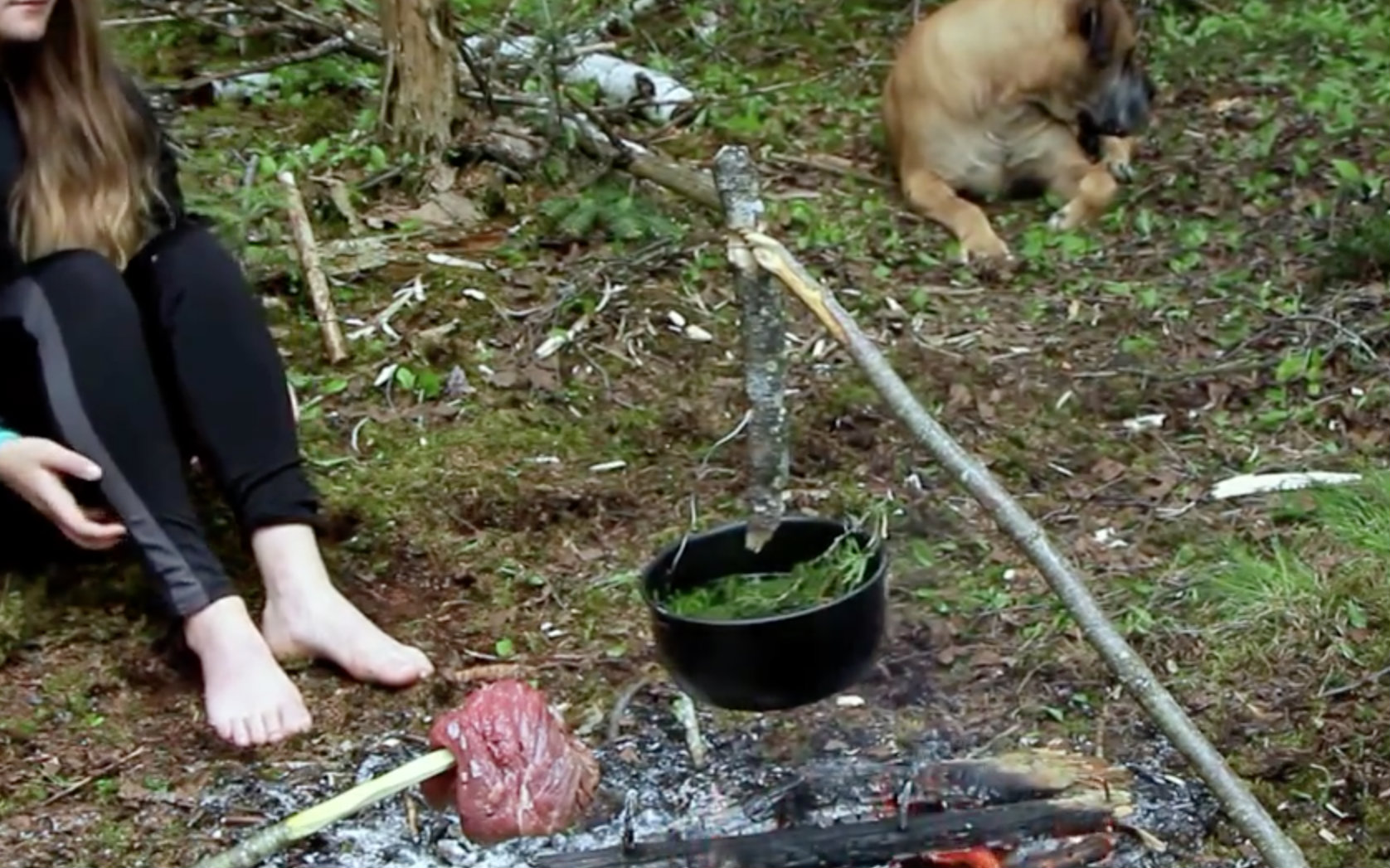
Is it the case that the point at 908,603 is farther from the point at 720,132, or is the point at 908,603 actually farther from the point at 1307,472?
the point at 720,132

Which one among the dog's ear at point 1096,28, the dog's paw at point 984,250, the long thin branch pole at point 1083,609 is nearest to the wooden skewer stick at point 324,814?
the long thin branch pole at point 1083,609

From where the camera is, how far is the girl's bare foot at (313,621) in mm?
2957

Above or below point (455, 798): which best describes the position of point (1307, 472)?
below

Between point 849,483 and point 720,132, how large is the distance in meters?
2.17

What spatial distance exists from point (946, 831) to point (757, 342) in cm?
60

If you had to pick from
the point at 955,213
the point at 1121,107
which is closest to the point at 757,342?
the point at 955,213

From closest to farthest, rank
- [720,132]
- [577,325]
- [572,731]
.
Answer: [572,731]
[577,325]
[720,132]

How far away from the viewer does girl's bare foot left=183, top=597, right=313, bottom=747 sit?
2844 mm

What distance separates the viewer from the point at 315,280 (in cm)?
415

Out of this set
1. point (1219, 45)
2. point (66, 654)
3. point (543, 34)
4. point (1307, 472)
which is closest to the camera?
point (66, 654)

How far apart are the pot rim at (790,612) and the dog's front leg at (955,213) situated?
2.27m

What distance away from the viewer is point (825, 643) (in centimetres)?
250

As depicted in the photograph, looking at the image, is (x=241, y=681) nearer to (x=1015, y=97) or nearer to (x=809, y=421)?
(x=809, y=421)

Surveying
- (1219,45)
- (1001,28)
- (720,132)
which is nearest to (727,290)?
(720,132)
